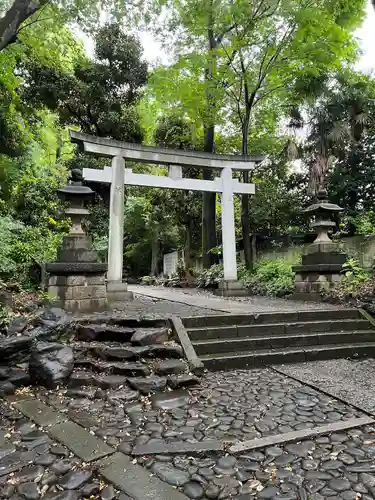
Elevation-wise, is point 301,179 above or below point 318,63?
below

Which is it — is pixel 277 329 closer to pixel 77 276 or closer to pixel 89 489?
pixel 77 276

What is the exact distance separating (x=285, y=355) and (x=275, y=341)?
1.33 feet

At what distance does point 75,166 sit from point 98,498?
52.9 ft

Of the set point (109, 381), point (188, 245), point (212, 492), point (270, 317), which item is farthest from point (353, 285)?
point (188, 245)

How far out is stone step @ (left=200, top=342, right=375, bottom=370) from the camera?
4.89 m

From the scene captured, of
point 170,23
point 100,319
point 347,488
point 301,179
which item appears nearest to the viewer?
point 347,488

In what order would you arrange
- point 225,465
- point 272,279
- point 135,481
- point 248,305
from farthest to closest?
point 272,279 → point 248,305 → point 225,465 → point 135,481

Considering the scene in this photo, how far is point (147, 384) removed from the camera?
401 centimetres

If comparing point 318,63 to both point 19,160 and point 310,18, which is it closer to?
point 310,18

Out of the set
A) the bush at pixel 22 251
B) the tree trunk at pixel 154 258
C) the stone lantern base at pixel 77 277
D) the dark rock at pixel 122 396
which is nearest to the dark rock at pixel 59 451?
the dark rock at pixel 122 396

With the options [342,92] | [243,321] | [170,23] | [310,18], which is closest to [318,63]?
[310,18]

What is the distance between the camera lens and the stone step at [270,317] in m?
6.01

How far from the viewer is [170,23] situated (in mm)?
12758

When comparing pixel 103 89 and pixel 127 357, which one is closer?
pixel 127 357
